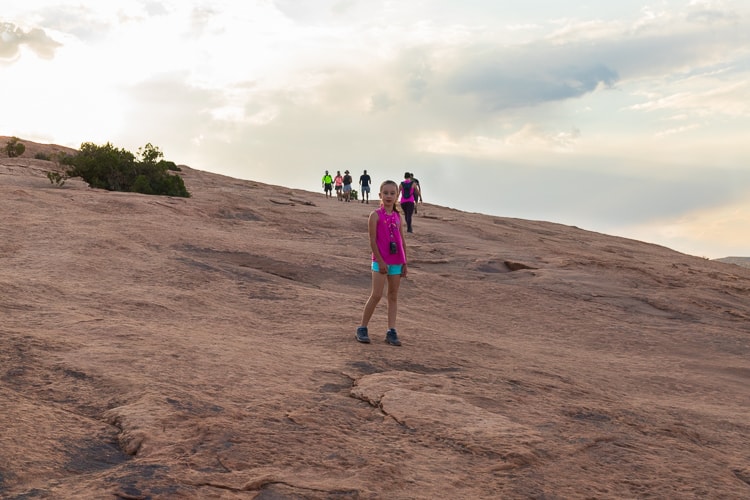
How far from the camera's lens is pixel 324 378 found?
6.20 metres

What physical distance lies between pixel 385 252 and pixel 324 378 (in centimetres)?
208

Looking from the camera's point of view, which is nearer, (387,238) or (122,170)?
(387,238)

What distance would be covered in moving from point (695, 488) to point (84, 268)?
7.82 meters

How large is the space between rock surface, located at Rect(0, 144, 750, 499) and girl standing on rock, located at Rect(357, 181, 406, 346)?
0.28m

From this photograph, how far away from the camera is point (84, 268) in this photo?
973 cm

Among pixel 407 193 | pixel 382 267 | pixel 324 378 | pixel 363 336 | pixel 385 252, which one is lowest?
pixel 324 378

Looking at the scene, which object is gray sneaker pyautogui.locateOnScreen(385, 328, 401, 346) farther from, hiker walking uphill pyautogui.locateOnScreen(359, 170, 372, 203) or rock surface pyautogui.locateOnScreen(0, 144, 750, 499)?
hiker walking uphill pyautogui.locateOnScreen(359, 170, 372, 203)

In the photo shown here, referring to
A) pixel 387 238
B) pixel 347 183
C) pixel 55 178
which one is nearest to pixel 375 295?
pixel 387 238

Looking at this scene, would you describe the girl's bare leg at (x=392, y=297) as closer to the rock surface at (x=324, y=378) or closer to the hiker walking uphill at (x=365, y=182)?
the rock surface at (x=324, y=378)

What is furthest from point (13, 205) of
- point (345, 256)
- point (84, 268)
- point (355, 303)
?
point (355, 303)

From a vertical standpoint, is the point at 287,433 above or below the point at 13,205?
below

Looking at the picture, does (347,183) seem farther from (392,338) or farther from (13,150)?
(392,338)

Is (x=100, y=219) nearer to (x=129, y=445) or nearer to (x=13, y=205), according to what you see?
(x=13, y=205)

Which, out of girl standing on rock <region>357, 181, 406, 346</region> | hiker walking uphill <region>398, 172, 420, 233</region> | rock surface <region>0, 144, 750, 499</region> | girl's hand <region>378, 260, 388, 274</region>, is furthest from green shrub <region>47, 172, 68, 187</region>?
girl's hand <region>378, 260, 388, 274</region>
